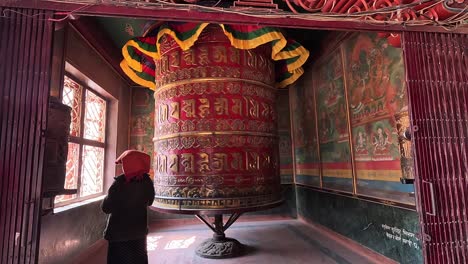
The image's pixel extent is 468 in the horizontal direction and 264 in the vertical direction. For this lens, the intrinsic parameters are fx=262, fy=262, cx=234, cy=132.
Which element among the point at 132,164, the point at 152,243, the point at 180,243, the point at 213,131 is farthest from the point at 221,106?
the point at 152,243

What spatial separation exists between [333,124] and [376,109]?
108cm

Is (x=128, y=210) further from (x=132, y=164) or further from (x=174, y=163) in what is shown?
(x=174, y=163)

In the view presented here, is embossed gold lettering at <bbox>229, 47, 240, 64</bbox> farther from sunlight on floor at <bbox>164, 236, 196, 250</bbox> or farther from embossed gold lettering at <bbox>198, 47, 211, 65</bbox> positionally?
sunlight on floor at <bbox>164, 236, 196, 250</bbox>

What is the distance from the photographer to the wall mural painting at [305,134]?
5215mm

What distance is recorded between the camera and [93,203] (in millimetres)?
4316

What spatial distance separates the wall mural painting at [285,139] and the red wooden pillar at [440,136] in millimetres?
4244

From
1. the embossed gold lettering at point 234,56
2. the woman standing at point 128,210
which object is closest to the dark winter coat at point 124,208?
the woman standing at point 128,210

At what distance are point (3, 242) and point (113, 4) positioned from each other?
1.55 metres

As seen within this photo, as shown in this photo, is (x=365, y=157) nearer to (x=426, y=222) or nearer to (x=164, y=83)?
(x=426, y=222)

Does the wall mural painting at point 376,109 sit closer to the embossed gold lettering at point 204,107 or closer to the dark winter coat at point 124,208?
the embossed gold lettering at point 204,107

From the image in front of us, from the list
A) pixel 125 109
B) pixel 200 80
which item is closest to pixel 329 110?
pixel 200 80

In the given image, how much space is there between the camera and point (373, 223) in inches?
139

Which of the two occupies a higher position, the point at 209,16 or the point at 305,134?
the point at 209,16

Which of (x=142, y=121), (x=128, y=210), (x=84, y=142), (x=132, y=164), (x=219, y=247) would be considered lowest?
(x=219, y=247)
